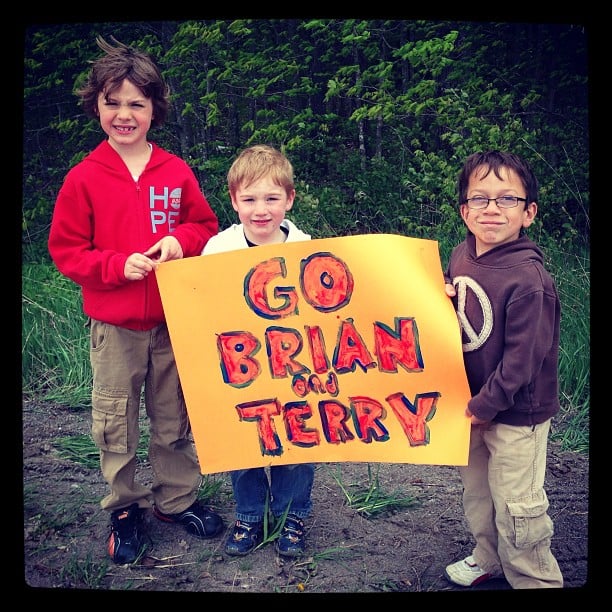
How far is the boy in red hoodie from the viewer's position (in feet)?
7.46

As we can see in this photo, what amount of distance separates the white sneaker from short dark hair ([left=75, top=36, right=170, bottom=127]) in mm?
1942

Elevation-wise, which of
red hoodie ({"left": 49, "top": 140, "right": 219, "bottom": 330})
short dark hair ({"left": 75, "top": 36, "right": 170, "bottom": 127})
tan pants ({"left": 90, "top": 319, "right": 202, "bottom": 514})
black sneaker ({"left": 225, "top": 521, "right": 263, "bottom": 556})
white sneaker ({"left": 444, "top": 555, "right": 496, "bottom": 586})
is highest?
short dark hair ({"left": 75, "top": 36, "right": 170, "bottom": 127})

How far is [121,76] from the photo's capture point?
2.27 m

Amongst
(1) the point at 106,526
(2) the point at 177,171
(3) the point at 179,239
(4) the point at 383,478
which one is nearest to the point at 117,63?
(2) the point at 177,171

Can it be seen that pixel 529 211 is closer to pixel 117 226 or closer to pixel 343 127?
pixel 117 226

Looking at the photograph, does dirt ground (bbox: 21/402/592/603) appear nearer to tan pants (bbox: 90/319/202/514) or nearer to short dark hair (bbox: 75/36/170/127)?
tan pants (bbox: 90/319/202/514)

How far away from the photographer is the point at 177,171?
2.39 metres

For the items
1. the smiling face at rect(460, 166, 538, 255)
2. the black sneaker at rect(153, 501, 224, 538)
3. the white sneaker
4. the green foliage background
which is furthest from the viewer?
the green foliage background

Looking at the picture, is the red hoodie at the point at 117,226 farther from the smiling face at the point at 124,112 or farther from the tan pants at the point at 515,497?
the tan pants at the point at 515,497

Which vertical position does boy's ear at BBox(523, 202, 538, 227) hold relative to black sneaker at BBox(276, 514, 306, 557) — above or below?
above

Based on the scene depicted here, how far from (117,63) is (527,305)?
154 cm

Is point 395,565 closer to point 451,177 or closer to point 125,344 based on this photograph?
point 125,344

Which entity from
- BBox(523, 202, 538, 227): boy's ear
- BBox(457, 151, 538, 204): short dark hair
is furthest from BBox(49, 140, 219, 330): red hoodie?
BBox(523, 202, 538, 227): boy's ear

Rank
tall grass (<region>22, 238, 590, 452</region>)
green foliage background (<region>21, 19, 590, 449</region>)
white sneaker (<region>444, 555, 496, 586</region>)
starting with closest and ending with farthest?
white sneaker (<region>444, 555, 496, 586</region>) < green foliage background (<region>21, 19, 590, 449</region>) < tall grass (<region>22, 238, 590, 452</region>)
